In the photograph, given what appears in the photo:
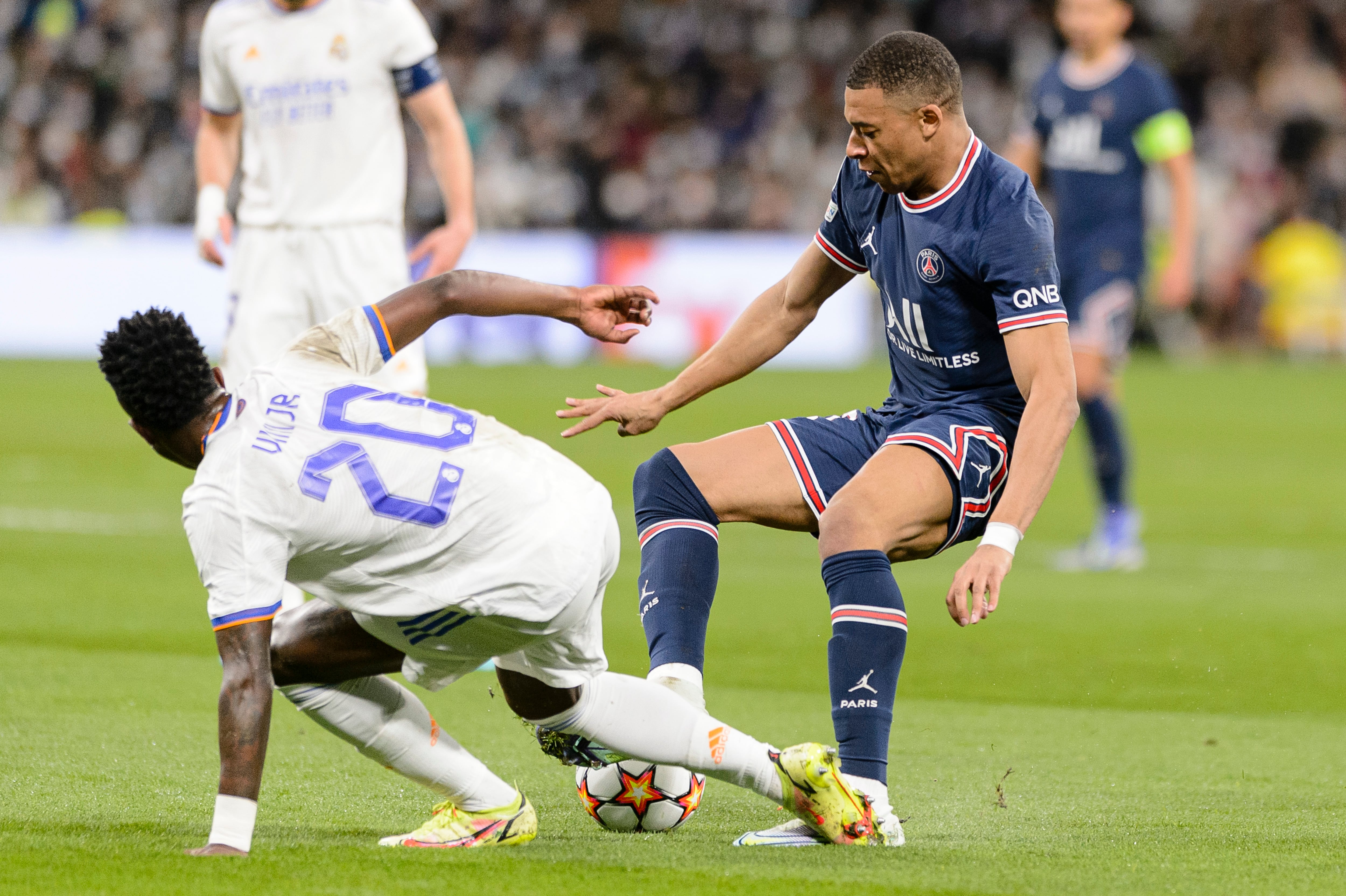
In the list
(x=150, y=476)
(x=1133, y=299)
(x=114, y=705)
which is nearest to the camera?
(x=114, y=705)

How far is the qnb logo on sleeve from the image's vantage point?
4.18 metres

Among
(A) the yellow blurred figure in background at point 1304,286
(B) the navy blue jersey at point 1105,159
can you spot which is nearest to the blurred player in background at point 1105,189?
(B) the navy blue jersey at point 1105,159

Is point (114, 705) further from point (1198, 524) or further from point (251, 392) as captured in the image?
point (1198, 524)

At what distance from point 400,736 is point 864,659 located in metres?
1.03

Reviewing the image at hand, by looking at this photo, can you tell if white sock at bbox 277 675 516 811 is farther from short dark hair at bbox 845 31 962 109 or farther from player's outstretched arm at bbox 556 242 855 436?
short dark hair at bbox 845 31 962 109

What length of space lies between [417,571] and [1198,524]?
27.4 ft

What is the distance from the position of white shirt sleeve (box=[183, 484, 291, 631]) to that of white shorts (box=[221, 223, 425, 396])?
2.87m

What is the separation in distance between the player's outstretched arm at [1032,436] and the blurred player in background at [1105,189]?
486cm

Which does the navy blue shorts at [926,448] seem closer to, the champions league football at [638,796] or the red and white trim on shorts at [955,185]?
the red and white trim on shorts at [955,185]

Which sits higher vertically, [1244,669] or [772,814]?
[772,814]

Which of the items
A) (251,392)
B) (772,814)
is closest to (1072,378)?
(772,814)

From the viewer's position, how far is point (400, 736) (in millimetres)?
3775

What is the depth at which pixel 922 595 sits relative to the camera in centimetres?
843

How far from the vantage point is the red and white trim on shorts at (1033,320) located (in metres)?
4.16
